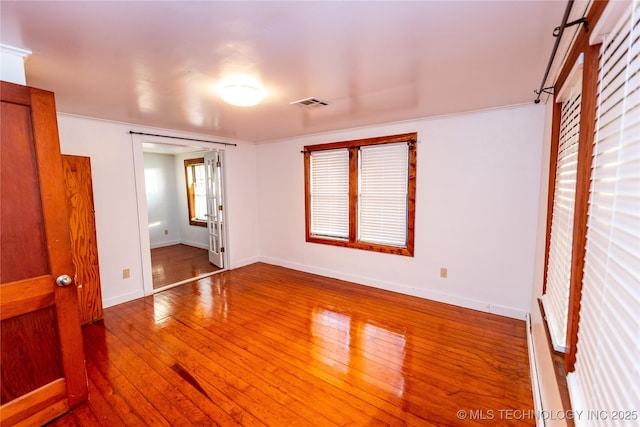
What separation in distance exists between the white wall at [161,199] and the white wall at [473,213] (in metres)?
4.68

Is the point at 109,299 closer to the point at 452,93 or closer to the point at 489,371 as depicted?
the point at 489,371

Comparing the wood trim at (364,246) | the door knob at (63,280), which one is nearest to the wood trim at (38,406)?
the door knob at (63,280)

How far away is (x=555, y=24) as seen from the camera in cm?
142

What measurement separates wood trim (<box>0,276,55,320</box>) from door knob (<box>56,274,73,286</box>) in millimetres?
36

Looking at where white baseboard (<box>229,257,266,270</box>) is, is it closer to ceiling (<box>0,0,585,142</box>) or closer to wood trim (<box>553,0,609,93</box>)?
ceiling (<box>0,0,585,142</box>)

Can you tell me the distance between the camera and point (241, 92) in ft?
7.11

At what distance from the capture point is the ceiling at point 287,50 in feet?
4.27

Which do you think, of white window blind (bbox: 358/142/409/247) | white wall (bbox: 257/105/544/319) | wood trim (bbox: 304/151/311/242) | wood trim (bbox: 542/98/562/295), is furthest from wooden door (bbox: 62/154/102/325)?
wood trim (bbox: 542/98/562/295)

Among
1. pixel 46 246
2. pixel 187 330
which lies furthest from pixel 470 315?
pixel 46 246

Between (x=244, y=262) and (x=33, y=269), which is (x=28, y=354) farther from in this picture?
(x=244, y=262)

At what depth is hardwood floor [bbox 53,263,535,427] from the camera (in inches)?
71.4

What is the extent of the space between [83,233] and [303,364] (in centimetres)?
258

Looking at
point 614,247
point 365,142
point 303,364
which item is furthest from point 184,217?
point 614,247

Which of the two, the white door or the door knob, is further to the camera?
the white door
